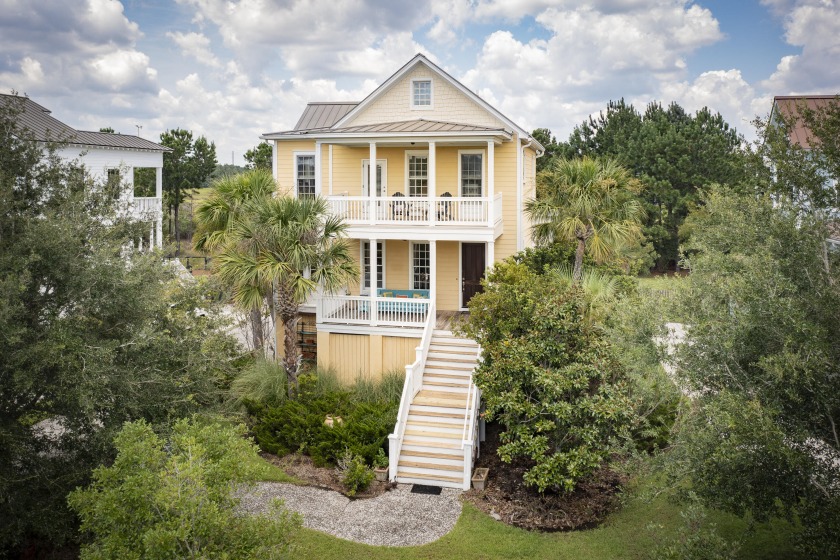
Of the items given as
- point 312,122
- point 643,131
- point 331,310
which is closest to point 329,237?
point 331,310

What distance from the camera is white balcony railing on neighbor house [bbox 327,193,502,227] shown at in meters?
20.6

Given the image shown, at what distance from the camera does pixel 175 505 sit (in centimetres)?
872

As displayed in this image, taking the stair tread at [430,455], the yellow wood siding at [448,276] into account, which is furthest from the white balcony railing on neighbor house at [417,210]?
the stair tread at [430,455]

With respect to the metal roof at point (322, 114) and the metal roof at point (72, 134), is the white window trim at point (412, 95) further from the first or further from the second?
the metal roof at point (72, 134)

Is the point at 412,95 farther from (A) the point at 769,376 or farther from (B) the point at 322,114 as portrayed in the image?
(A) the point at 769,376

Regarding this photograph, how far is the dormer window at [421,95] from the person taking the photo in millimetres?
23859

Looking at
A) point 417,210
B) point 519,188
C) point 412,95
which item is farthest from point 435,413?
point 412,95

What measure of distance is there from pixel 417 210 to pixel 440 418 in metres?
6.65

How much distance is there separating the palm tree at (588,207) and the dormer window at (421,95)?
16.1ft

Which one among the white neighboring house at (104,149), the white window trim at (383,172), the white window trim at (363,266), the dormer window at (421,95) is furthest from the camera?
the white neighboring house at (104,149)

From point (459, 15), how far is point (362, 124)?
25.0 ft

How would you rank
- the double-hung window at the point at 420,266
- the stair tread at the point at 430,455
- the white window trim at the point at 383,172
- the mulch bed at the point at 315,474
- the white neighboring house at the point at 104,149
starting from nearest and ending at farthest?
the mulch bed at the point at 315,474 < the stair tread at the point at 430,455 < the double-hung window at the point at 420,266 < the white window trim at the point at 383,172 < the white neighboring house at the point at 104,149

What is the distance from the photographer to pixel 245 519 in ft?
33.1

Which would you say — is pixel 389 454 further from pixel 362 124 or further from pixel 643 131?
pixel 643 131
